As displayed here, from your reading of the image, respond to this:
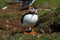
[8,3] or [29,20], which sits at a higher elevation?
[29,20]

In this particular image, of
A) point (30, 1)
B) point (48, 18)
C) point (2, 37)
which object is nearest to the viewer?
point (2, 37)

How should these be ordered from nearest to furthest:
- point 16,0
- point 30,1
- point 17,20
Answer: point 17,20
point 30,1
point 16,0

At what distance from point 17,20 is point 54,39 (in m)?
6.20

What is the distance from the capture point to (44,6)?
824 inches

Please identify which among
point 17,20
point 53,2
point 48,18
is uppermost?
point 48,18

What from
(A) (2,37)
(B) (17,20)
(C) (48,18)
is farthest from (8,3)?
(A) (2,37)

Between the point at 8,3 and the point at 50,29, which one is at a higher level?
the point at 50,29

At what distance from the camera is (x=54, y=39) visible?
9.11 meters

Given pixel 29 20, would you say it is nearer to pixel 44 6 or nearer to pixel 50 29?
pixel 50 29

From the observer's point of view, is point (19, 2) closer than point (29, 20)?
No

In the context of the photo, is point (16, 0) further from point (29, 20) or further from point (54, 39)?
point (54, 39)

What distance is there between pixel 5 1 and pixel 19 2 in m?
1.42

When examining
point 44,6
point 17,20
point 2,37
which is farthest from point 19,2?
point 2,37

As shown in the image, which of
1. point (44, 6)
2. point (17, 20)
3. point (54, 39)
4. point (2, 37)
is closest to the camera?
point (54, 39)
